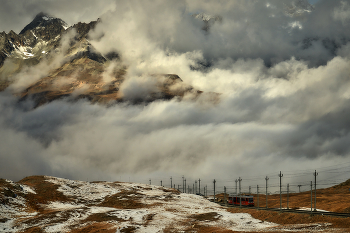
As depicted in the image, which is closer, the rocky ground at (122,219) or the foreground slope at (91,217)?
the rocky ground at (122,219)

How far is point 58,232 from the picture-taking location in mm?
76625

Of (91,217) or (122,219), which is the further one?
(91,217)

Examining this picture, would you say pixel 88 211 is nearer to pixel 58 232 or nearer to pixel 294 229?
pixel 58 232

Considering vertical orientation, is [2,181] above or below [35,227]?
above

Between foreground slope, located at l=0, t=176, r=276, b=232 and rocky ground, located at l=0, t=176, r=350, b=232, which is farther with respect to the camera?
foreground slope, located at l=0, t=176, r=276, b=232

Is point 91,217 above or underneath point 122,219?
above

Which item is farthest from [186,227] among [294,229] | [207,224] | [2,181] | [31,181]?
[31,181]

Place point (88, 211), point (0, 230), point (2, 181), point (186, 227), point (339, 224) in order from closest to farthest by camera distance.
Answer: point (339, 224)
point (0, 230)
point (186, 227)
point (88, 211)
point (2, 181)

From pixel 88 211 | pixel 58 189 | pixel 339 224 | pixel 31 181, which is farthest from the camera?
pixel 31 181

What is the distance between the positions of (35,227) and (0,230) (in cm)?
771

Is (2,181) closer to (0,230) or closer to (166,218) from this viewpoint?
(0,230)

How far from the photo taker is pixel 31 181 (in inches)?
6319

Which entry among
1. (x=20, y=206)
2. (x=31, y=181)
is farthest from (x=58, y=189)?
(x=20, y=206)

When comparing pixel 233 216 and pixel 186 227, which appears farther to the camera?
pixel 233 216
